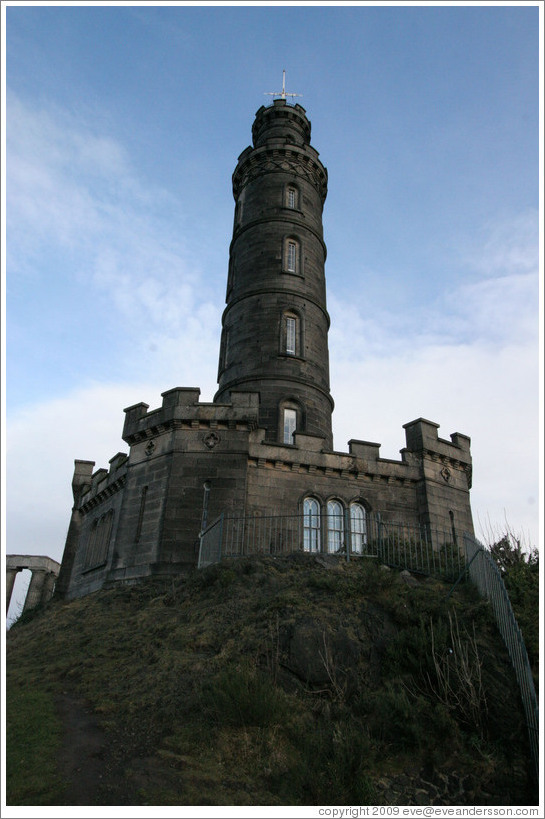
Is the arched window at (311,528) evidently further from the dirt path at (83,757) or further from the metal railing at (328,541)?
the dirt path at (83,757)

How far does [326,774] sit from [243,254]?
20.6m

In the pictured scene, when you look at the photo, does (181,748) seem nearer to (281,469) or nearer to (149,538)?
(149,538)

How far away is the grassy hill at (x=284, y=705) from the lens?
6.60 m

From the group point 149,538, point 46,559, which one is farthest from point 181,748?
point 46,559

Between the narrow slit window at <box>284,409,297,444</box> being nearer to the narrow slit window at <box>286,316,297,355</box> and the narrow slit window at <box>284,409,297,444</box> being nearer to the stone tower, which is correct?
the stone tower

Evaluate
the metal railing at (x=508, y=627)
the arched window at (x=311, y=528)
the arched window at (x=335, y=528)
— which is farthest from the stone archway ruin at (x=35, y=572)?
the metal railing at (x=508, y=627)

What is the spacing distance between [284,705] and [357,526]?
9.96 m

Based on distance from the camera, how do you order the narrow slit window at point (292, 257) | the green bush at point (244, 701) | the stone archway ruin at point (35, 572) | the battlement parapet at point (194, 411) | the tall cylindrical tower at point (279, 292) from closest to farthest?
the green bush at point (244, 701)
the battlement parapet at point (194, 411)
the tall cylindrical tower at point (279, 292)
the narrow slit window at point (292, 257)
the stone archway ruin at point (35, 572)

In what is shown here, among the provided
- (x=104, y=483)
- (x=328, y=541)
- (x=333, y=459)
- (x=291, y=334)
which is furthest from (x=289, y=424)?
(x=104, y=483)

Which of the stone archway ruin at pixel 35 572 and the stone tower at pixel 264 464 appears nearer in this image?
the stone tower at pixel 264 464

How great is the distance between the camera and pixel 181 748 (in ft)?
23.6

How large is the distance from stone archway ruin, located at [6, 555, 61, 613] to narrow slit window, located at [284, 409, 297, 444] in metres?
16.1

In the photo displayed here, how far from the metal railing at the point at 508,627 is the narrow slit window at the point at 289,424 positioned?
9.23 metres

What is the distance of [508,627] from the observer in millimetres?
8398
